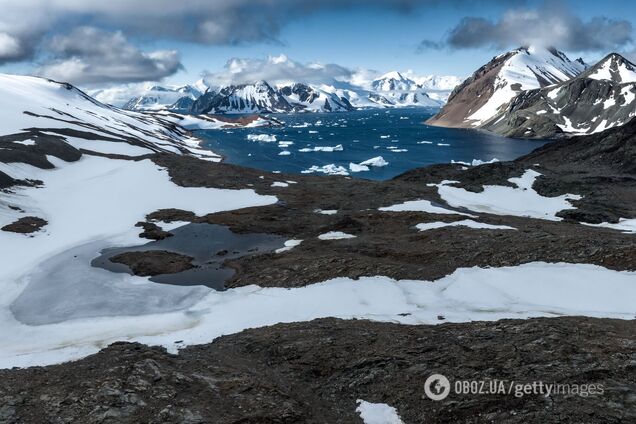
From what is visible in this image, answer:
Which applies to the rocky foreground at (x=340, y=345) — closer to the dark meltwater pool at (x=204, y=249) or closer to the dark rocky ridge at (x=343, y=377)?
the dark rocky ridge at (x=343, y=377)

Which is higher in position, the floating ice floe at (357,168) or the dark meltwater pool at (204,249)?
the floating ice floe at (357,168)

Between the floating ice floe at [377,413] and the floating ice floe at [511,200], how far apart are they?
44134 millimetres

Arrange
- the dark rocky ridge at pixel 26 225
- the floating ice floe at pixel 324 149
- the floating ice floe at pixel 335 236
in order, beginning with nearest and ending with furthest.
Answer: the floating ice floe at pixel 335 236, the dark rocky ridge at pixel 26 225, the floating ice floe at pixel 324 149

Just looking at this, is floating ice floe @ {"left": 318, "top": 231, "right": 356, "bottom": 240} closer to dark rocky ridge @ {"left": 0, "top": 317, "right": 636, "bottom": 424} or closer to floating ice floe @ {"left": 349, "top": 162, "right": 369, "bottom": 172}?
dark rocky ridge @ {"left": 0, "top": 317, "right": 636, "bottom": 424}

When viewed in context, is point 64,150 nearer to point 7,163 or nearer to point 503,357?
point 7,163

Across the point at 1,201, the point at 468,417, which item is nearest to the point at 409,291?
the point at 468,417

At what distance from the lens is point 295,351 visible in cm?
1947

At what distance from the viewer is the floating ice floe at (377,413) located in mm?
14630

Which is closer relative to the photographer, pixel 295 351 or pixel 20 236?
pixel 295 351

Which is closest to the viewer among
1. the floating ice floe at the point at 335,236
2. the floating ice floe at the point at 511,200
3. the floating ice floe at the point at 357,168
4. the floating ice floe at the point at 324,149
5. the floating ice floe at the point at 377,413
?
the floating ice floe at the point at 377,413

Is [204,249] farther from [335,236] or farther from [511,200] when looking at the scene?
[511,200]

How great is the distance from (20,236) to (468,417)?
4568 cm

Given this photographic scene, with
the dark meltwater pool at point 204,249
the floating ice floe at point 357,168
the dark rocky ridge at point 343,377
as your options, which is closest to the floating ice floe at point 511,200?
the dark meltwater pool at point 204,249

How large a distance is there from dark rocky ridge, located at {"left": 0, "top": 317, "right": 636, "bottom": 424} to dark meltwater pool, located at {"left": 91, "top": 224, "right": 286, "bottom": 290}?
13558mm
